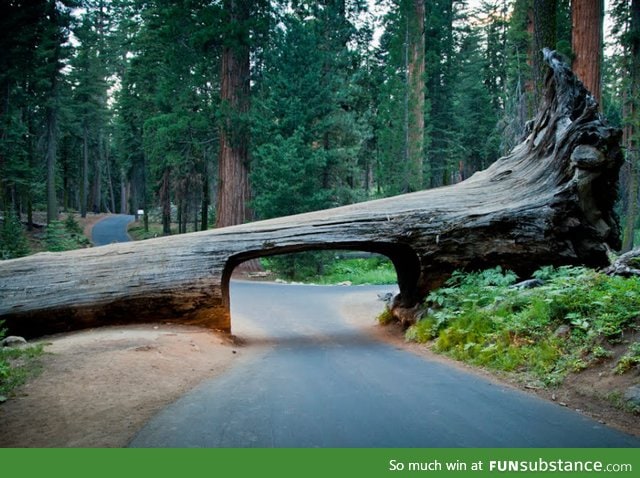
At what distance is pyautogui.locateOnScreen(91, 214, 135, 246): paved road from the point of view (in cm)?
3414

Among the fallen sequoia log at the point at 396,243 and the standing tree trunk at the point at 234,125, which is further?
the standing tree trunk at the point at 234,125

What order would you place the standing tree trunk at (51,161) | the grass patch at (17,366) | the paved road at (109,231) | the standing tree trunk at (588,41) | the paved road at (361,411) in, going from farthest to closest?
the paved road at (109,231)
the standing tree trunk at (51,161)
the standing tree trunk at (588,41)
the grass patch at (17,366)
the paved road at (361,411)

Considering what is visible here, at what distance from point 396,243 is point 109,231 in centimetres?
3458

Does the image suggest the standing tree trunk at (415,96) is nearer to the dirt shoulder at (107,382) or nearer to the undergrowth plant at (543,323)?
the undergrowth plant at (543,323)

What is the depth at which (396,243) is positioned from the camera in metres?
9.91

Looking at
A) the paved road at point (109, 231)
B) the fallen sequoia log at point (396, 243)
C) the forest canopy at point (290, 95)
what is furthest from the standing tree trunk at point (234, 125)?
the paved road at point (109, 231)

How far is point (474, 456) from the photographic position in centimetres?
336

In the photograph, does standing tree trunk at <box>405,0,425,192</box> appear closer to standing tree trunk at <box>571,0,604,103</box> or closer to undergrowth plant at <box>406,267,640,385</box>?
standing tree trunk at <box>571,0,604,103</box>

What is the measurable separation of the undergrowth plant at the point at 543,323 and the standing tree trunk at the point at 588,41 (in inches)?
245

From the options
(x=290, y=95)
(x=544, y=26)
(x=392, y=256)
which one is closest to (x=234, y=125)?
(x=290, y=95)

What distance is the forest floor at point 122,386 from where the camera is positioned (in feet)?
13.1

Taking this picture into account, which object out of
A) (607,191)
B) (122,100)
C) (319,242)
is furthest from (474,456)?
(122,100)

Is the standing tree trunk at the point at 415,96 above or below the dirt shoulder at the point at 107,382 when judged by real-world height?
above

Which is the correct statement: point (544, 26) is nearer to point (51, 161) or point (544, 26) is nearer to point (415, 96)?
point (415, 96)
